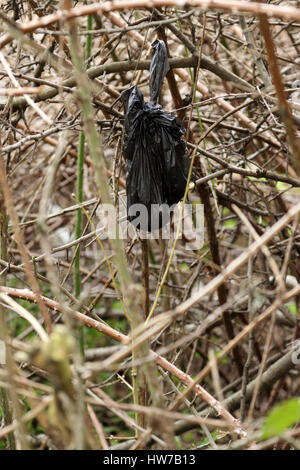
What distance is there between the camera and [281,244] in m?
2.59

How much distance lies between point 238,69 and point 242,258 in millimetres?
2757

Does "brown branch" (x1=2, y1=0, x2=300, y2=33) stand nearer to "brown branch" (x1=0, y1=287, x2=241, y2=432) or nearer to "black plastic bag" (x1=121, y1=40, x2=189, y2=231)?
"brown branch" (x1=0, y1=287, x2=241, y2=432)

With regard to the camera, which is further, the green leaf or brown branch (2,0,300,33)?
brown branch (2,0,300,33)

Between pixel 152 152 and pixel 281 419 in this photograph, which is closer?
pixel 281 419

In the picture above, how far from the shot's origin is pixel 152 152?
200cm

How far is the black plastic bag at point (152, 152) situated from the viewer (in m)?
1.97

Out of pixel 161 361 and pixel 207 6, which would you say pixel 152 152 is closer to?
pixel 161 361

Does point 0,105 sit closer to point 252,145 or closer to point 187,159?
point 187,159

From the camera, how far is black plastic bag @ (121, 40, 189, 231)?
1.97 m

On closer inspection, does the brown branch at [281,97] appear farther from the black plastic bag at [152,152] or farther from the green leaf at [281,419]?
the black plastic bag at [152,152]

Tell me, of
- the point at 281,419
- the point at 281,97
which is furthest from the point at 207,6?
the point at 281,419

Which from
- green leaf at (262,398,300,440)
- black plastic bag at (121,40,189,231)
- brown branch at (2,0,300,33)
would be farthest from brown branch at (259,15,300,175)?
black plastic bag at (121,40,189,231)
